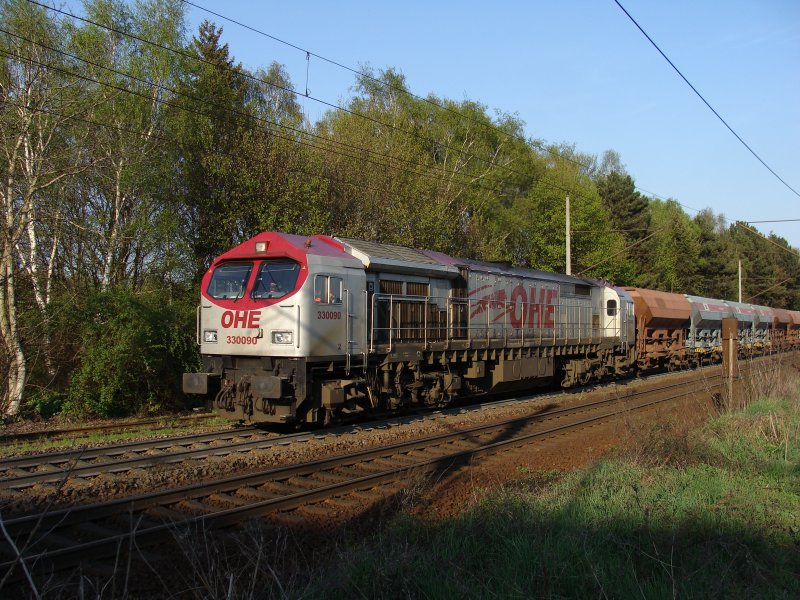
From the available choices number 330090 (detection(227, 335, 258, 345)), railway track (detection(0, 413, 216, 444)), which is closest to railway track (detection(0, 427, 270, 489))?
number 330090 (detection(227, 335, 258, 345))

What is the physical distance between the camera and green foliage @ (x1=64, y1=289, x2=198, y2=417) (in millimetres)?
13680

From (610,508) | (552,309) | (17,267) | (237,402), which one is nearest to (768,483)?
(610,508)

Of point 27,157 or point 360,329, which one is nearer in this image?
point 360,329

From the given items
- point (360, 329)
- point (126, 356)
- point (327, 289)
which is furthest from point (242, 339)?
point (126, 356)

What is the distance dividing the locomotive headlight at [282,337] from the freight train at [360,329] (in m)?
0.02

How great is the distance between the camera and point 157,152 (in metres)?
20.4

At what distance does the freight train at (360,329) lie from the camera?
10492 millimetres

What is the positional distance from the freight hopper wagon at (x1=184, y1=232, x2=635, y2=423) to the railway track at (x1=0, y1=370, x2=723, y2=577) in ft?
5.94

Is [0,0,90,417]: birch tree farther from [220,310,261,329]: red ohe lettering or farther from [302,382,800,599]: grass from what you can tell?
[302,382,800,599]: grass

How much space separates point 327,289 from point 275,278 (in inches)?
38.4

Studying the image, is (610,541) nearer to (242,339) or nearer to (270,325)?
(270,325)

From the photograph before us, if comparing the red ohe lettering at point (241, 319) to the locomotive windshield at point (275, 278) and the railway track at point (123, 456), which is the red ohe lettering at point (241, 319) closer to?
the locomotive windshield at point (275, 278)

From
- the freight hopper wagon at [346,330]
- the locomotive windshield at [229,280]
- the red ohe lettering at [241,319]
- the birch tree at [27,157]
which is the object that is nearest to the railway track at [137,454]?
the freight hopper wagon at [346,330]

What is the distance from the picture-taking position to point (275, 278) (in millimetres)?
10891
